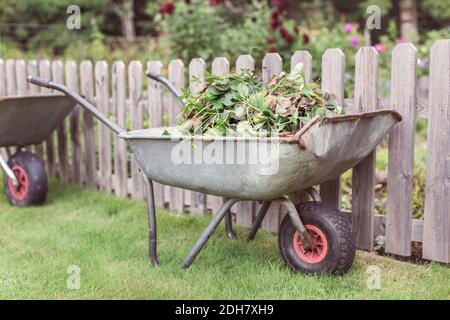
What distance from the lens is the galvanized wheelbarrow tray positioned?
2.47m

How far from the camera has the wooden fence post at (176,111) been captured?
403 centimetres

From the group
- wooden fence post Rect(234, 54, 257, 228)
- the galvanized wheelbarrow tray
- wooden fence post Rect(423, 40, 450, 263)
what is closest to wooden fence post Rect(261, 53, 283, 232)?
wooden fence post Rect(234, 54, 257, 228)

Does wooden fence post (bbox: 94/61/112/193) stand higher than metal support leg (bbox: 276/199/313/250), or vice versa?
wooden fence post (bbox: 94/61/112/193)

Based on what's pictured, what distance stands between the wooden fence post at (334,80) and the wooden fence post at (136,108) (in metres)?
1.58

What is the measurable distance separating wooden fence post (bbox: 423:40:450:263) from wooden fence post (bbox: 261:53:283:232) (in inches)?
34.6

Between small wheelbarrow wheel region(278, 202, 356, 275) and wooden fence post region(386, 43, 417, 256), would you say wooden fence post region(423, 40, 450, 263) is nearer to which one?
wooden fence post region(386, 43, 417, 256)

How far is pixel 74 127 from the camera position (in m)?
4.80

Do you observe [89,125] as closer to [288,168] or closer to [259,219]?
[259,219]

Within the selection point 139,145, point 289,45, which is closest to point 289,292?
point 139,145

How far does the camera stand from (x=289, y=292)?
267 cm

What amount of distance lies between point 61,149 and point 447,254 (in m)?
3.23

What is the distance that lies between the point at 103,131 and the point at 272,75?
1701 millimetres

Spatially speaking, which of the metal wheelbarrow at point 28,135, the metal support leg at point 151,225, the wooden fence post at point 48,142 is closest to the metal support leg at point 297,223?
the metal support leg at point 151,225
